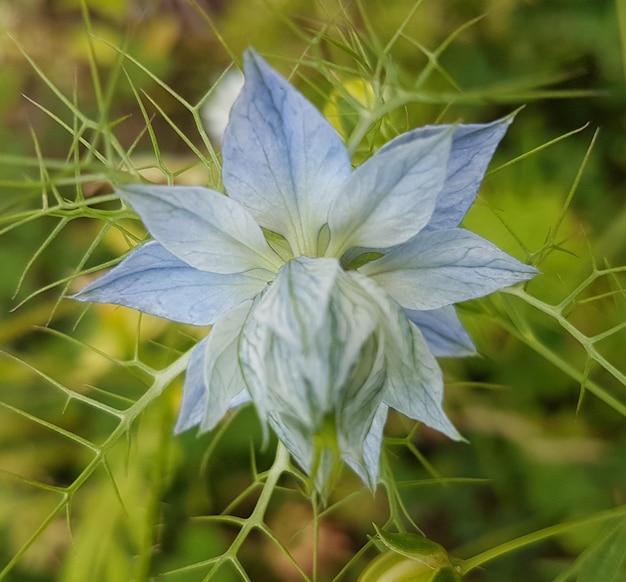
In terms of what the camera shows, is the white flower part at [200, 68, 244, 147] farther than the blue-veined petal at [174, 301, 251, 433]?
Yes

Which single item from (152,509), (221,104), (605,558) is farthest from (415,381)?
(221,104)

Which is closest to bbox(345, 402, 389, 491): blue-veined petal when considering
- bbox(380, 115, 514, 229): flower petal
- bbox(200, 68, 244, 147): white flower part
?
bbox(380, 115, 514, 229): flower petal

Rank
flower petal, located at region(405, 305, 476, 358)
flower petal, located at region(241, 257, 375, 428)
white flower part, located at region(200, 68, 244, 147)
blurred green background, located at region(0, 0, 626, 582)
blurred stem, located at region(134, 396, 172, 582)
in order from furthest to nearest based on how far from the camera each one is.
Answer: white flower part, located at region(200, 68, 244, 147) → blurred green background, located at region(0, 0, 626, 582) → blurred stem, located at region(134, 396, 172, 582) → flower petal, located at region(405, 305, 476, 358) → flower petal, located at region(241, 257, 375, 428)

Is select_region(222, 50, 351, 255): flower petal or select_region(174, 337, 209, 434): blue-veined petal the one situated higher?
select_region(222, 50, 351, 255): flower petal

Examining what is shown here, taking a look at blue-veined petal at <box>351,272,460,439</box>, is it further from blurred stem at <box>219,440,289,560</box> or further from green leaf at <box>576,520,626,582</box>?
green leaf at <box>576,520,626,582</box>

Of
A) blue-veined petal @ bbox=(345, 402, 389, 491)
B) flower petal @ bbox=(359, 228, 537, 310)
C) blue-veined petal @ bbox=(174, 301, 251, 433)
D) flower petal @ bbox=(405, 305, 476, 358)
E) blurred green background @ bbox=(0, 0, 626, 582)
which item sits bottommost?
blurred green background @ bbox=(0, 0, 626, 582)

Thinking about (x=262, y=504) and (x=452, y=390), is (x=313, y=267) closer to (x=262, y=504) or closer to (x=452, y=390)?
(x=262, y=504)
